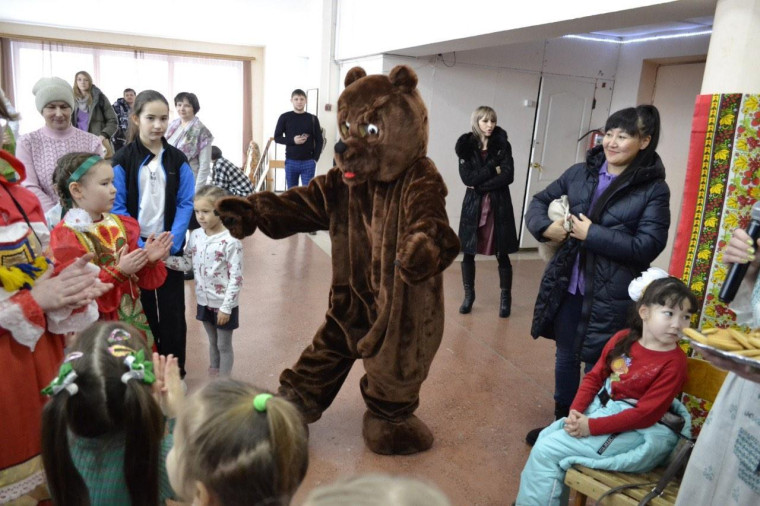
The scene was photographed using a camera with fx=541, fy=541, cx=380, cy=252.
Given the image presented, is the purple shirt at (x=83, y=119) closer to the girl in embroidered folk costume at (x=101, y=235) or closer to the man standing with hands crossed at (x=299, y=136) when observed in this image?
the man standing with hands crossed at (x=299, y=136)

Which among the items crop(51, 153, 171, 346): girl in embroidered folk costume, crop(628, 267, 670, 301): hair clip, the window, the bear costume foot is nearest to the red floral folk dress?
crop(51, 153, 171, 346): girl in embroidered folk costume

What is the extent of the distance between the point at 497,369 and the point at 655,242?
147 cm

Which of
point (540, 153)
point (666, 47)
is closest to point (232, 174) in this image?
point (540, 153)

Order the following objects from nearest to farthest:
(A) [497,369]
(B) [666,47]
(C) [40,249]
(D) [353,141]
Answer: (C) [40,249] → (D) [353,141] → (A) [497,369] → (B) [666,47]

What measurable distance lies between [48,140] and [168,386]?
6.50ft

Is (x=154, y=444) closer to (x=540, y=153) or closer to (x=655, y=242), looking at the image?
(x=655, y=242)

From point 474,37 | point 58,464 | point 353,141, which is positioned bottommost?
point 58,464

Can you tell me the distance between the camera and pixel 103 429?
1095 millimetres

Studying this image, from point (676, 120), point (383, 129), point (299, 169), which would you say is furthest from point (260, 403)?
point (676, 120)

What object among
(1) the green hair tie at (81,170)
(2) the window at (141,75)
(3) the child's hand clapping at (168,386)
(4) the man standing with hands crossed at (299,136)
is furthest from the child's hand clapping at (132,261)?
(2) the window at (141,75)

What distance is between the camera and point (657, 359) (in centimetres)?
176

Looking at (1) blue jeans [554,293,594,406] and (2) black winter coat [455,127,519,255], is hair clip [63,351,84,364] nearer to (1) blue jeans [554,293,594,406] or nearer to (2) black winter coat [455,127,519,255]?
(1) blue jeans [554,293,594,406]

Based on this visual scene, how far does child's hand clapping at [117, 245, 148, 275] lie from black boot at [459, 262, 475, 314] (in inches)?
102

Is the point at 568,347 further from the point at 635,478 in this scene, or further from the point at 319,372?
the point at 319,372
